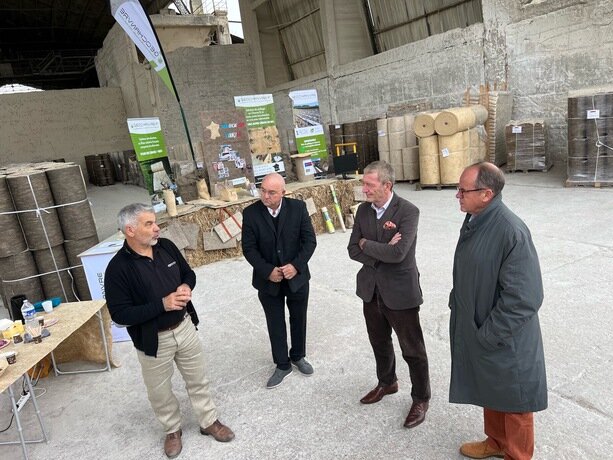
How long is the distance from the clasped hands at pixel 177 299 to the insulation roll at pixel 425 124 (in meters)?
9.40

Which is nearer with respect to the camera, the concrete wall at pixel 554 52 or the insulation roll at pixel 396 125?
the concrete wall at pixel 554 52

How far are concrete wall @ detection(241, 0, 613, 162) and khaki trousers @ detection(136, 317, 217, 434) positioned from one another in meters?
11.6

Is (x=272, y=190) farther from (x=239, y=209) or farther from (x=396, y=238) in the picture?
(x=239, y=209)

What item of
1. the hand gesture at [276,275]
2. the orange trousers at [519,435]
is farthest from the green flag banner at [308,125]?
the orange trousers at [519,435]

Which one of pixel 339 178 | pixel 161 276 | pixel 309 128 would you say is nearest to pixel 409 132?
pixel 309 128

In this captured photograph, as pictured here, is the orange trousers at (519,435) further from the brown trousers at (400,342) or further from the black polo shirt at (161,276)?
the black polo shirt at (161,276)

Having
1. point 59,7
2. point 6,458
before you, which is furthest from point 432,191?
point 59,7

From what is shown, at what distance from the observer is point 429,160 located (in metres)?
11.3

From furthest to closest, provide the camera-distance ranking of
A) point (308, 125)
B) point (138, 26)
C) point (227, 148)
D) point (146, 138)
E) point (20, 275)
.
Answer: point (308, 125), point (227, 148), point (138, 26), point (146, 138), point (20, 275)

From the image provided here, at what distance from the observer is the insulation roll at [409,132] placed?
1252cm

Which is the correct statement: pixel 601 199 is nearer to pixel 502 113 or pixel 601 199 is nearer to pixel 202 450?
pixel 502 113

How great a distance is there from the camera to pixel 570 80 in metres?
10.9

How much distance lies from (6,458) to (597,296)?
548 centimetres

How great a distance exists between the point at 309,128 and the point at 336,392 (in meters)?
7.03
